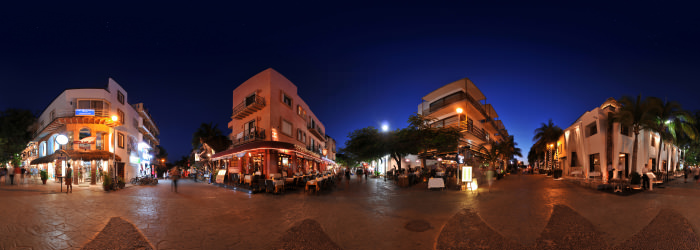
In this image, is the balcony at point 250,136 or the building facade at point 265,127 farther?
the balcony at point 250,136

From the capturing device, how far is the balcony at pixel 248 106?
985 inches

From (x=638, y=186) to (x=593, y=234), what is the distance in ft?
45.5

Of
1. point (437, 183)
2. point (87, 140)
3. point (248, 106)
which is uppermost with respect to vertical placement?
point (248, 106)

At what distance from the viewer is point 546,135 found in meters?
43.5

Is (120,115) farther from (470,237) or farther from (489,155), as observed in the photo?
(489,155)

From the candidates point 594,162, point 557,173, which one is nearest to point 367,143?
point 557,173

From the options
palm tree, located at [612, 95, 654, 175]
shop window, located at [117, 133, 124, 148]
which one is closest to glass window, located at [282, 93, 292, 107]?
shop window, located at [117, 133, 124, 148]

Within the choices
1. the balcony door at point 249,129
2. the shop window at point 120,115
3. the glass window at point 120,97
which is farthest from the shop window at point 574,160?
the glass window at point 120,97

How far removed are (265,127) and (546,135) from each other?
3946cm

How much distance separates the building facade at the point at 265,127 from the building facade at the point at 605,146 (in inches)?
884

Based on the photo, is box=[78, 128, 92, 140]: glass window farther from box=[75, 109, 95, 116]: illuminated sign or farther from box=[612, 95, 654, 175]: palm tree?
box=[612, 95, 654, 175]: palm tree

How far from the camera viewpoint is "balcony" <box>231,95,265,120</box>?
25031mm

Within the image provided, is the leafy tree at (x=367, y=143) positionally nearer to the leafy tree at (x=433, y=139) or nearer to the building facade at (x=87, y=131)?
the leafy tree at (x=433, y=139)

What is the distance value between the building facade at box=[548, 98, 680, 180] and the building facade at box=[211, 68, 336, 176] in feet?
73.7
